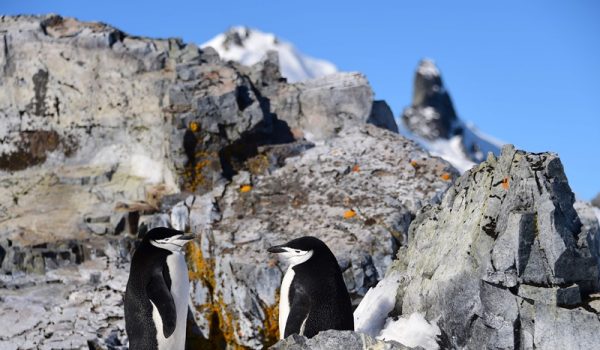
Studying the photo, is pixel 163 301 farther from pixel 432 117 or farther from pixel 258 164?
pixel 432 117

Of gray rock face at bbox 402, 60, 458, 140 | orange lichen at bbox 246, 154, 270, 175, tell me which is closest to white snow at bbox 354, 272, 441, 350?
orange lichen at bbox 246, 154, 270, 175

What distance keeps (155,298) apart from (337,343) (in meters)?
2.13

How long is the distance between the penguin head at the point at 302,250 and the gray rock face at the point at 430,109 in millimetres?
45424

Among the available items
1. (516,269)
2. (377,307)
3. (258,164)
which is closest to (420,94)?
(258,164)

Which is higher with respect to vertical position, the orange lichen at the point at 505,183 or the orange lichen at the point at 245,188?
the orange lichen at the point at 245,188

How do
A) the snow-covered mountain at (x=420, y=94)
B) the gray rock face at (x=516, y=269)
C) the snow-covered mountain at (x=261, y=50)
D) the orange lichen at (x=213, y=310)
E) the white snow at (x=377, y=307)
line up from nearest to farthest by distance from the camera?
the gray rock face at (x=516, y=269)
the white snow at (x=377, y=307)
the orange lichen at (x=213, y=310)
the snow-covered mountain at (x=261, y=50)
the snow-covered mountain at (x=420, y=94)

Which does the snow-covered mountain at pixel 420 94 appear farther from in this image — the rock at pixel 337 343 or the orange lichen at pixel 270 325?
the rock at pixel 337 343

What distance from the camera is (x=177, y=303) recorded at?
21.2 ft

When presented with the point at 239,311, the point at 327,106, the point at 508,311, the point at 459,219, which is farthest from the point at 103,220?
the point at 508,311

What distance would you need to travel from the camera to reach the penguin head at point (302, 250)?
589 cm

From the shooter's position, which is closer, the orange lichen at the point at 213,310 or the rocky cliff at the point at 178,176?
the orange lichen at the point at 213,310

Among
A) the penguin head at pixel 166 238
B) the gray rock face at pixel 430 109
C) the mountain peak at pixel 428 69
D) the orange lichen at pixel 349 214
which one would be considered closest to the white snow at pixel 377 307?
the penguin head at pixel 166 238

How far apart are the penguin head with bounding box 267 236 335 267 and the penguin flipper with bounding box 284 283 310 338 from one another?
0.93ft

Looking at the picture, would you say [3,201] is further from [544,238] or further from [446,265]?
[544,238]
